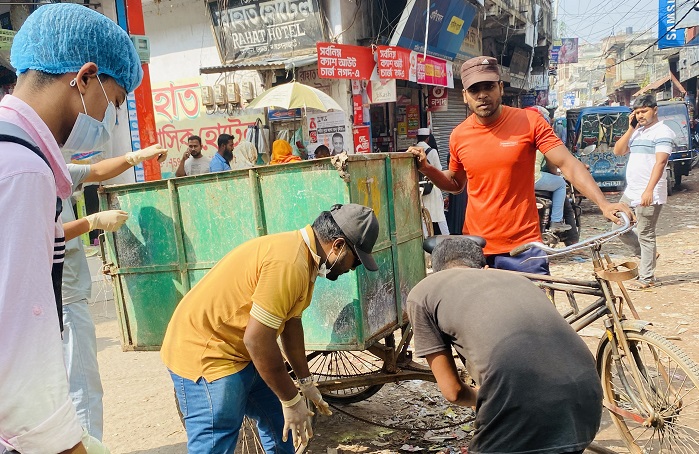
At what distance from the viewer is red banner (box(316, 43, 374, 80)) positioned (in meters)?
8.70

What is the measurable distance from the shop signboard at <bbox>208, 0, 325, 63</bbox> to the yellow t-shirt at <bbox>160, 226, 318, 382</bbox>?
840 centimetres

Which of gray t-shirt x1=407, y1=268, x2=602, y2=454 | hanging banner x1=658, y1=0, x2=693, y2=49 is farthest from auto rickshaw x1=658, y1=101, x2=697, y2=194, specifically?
gray t-shirt x1=407, y1=268, x2=602, y2=454

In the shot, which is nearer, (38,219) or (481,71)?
(38,219)

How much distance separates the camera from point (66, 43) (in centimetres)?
120

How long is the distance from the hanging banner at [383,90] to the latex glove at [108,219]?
7519mm

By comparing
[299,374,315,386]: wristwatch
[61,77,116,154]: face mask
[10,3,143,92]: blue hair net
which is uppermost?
[10,3,143,92]: blue hair net

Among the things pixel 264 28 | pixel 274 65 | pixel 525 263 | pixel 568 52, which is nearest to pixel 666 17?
pixel 264 28

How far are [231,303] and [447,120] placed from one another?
42.9 ft

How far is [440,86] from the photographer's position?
12.7m

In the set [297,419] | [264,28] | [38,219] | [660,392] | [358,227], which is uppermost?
[264,28]

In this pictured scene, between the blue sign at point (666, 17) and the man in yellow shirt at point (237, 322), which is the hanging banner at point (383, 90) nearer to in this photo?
the man in yellow shirt at point (237, 322)

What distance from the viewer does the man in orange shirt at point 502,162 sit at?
324 cm

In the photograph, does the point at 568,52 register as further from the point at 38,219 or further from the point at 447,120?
the point at 38,219

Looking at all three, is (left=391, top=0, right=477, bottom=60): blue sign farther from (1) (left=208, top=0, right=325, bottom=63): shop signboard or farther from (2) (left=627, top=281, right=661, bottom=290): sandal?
(2) (left=627, top=281, right=661, bottom=290): sandal
